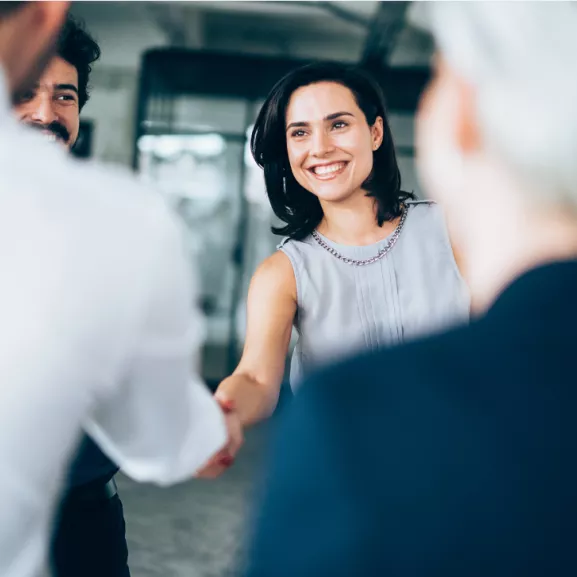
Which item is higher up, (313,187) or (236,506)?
(313,187)

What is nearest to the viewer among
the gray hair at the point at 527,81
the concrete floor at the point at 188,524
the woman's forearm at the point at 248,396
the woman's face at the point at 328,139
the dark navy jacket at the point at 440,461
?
the dark navy jacket at the point at 440,461

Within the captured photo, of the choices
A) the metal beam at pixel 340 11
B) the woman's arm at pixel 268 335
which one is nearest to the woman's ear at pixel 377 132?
the woman's arm at pixel 268 335

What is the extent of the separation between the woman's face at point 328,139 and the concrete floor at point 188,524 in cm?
108

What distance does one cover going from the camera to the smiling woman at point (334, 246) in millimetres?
1262

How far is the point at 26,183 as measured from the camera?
0.57 m

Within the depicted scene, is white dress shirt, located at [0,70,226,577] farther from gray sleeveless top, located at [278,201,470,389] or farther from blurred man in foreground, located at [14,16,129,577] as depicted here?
gray sleeveless top, located at [278,201,470,389]

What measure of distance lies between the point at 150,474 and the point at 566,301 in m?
0.55

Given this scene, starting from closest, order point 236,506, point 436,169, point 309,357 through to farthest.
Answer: point 436,169
point 309,357
point 236,506

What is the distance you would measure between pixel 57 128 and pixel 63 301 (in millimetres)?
772

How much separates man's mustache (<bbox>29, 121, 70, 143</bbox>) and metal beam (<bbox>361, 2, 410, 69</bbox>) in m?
3.30

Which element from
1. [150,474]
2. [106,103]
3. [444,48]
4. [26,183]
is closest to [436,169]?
[444,48]

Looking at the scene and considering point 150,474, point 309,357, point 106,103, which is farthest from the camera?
point 106,103

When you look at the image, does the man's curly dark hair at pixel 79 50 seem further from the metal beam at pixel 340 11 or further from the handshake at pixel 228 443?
the metal beam at pixel 340 11

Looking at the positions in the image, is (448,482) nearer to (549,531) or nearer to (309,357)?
(549,531)
